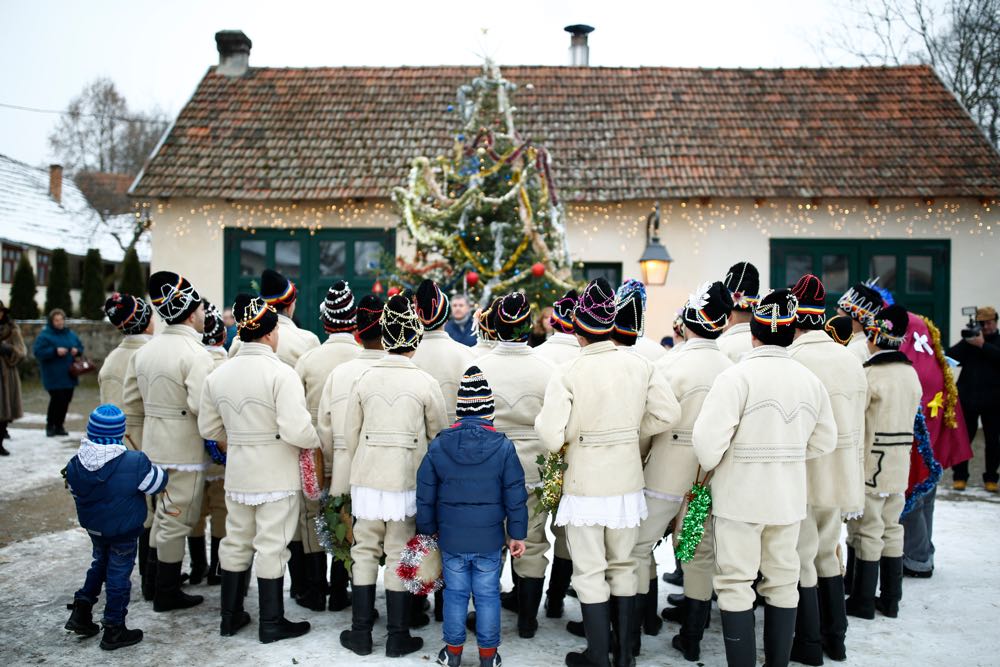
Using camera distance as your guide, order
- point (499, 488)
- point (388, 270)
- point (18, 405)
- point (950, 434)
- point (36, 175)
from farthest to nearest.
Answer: point (36, 175) < point (18, 405) < point (388, 270) < point (950, 434) < point (499, 488)

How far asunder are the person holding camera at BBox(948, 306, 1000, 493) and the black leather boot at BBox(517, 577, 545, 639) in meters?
6.31

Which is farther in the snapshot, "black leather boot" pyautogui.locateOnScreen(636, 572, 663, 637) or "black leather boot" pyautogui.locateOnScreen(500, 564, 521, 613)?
"black leather boot" pyautogui.locateOnScreen(500, 564, 521, 613)

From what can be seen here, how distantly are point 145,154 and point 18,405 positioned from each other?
29.6 metres

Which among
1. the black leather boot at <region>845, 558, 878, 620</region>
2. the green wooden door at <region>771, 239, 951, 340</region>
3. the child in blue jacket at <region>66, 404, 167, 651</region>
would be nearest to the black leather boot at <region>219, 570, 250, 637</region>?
the child in blue jacket at <region>66, 404, 167, 651</region>

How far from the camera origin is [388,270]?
961 cm

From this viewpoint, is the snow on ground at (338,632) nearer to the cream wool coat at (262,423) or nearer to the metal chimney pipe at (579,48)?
the cream wool coat at (262,423)

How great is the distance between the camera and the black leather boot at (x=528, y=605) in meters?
4.95

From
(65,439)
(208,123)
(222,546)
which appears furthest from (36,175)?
(222,546)

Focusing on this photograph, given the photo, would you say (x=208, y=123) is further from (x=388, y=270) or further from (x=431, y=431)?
(x=431, y=431)

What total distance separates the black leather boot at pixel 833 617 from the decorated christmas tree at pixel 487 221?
4.69 metres

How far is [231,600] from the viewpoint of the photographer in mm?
4938

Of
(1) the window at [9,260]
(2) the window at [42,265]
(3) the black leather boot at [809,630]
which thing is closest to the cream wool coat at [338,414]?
(3) the black leather boot at [809,630]

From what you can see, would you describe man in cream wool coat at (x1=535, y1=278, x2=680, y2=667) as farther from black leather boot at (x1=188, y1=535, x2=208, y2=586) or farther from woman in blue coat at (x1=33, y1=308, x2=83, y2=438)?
woman in blue coat at (x1=33, y1=308, x2=83, y2=438)

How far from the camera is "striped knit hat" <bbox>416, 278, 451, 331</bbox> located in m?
5.36
